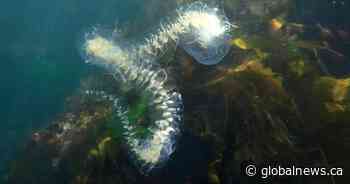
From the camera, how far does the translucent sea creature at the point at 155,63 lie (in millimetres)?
3216

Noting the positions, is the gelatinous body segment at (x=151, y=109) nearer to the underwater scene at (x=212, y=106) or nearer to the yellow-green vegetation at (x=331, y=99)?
the underwater scene at (x=212, y=106)

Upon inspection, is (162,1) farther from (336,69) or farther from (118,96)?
(336,69)

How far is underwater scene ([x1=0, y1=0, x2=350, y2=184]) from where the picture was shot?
3.34 metres

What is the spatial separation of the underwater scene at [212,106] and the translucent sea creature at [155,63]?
0.04ft

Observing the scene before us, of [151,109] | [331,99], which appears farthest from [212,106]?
[331,99]

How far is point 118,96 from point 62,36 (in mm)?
3938

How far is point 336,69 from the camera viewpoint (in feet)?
14.6

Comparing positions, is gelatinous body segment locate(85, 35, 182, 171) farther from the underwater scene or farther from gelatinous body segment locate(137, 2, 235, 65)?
gelatinous body segment locate(137, 2, 235, 65)

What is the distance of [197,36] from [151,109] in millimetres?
944

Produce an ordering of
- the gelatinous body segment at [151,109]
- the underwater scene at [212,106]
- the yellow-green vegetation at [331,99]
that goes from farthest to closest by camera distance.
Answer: the yellow-green vegetation at [331,99] < the underwater scene at [212,106] < the gelatinous body segment at [151,109]

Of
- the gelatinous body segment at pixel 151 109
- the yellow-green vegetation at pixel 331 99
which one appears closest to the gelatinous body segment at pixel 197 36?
the gelatinous body segment at pixel 151 109

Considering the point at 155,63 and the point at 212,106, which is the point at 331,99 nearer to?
the point at 212,106

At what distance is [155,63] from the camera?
12.1ft

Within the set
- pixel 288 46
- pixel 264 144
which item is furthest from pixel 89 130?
pixel 288 46
